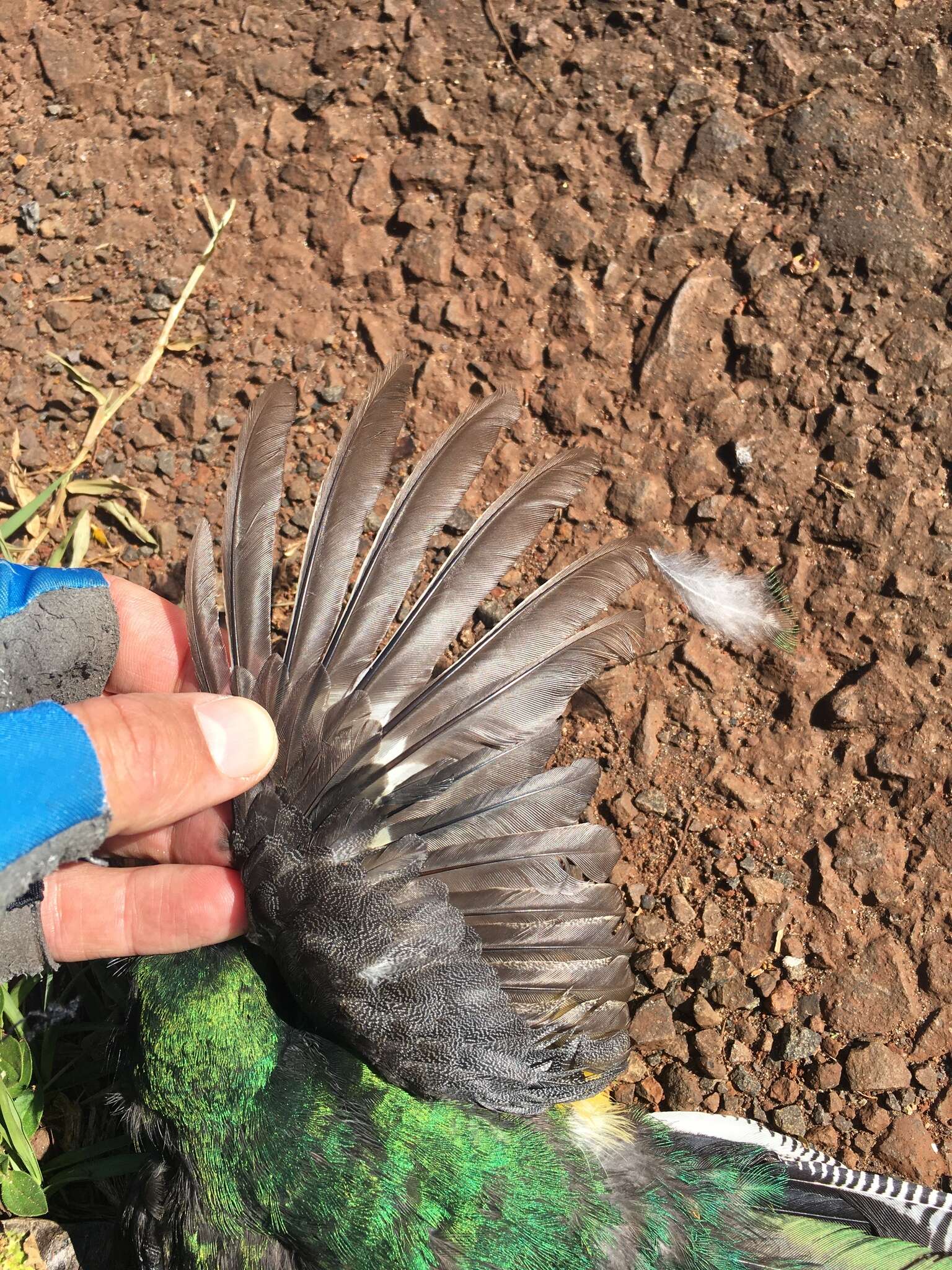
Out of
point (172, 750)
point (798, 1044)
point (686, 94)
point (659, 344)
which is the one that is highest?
point (686, 94)

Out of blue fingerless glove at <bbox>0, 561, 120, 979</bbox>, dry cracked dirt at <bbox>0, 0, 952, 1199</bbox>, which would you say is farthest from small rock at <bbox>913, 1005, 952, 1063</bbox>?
blue fingerless glove at <bbox>0, 561, 120, 979</bbox>

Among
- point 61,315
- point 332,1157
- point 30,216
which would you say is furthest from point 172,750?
point 30,216

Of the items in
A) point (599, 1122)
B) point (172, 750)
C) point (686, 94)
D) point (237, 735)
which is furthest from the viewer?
point (686, 94)

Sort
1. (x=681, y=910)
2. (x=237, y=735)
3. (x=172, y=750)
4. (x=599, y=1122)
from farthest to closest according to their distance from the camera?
(x=681, y=910), (x=599, y=1122), (x=237, y=735), (x=172, y=750)

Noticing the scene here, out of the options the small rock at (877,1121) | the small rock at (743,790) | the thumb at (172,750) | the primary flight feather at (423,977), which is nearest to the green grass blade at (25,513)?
the primary flight feather at (423,977)

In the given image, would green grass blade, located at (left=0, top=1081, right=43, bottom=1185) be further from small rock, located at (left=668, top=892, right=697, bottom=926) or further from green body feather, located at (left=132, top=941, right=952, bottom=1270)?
small rock, located at (left=668, top=892, right=697, bottom=926)

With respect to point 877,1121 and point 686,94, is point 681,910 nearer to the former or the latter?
point 877,1121

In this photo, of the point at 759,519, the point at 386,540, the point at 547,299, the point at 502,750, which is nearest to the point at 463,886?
the point at 502,750
